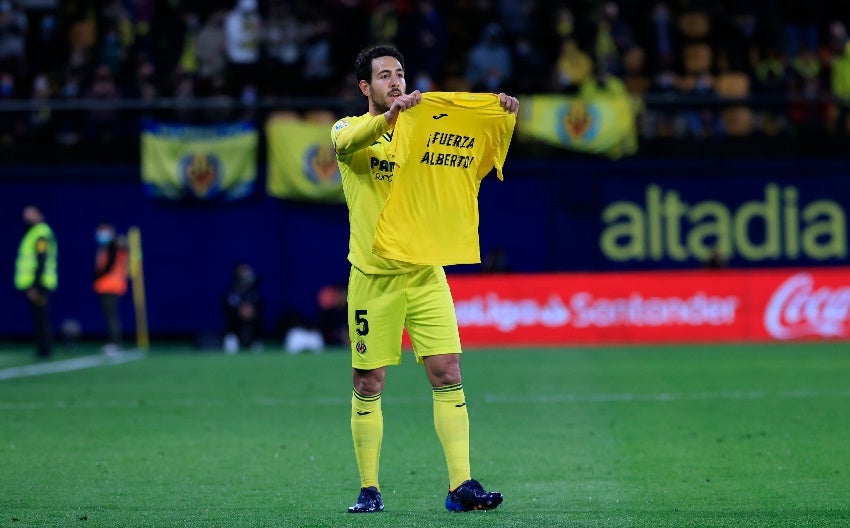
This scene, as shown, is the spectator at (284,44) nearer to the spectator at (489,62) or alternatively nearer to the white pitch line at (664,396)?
the spectator at (489,62)

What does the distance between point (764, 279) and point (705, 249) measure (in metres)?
2.51

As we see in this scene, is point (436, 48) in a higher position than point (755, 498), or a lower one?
higher

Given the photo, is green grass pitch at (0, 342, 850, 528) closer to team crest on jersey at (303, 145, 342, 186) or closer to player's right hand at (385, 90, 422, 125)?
player's right hand at (385, 90, 422, 125)

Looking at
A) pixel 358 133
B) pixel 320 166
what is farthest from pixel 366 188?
pixel 320 166

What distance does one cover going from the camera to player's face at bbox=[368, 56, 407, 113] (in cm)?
704

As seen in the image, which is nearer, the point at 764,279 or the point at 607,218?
the point at 764,279

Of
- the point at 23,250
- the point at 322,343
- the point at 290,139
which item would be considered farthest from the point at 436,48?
the point at 23,250

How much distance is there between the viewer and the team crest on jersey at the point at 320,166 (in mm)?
22672

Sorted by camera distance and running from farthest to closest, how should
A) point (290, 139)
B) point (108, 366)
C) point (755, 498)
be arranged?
point (290, 139), point (108, 366), point (755, 498)

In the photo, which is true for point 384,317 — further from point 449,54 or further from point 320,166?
point 449,54

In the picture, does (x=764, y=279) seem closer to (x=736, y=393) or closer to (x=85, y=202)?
(x=736, y=393)

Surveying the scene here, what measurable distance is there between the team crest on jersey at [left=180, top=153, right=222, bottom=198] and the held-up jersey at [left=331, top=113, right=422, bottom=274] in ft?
52.4

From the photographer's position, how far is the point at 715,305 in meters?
20.9

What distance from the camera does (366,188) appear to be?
7277 millimetres
